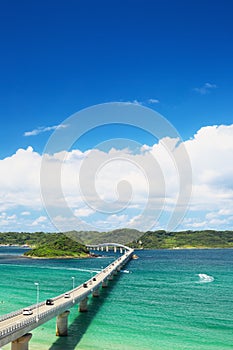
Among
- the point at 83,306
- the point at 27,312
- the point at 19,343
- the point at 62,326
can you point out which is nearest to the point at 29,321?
the point at 19,343

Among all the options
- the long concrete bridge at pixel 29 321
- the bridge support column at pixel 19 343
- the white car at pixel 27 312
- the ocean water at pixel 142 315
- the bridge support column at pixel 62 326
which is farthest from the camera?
the bridge support column at pixel 62 326

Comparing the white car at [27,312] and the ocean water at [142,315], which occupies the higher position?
the white car at [27,312]

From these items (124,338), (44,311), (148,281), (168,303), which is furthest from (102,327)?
(148,281)

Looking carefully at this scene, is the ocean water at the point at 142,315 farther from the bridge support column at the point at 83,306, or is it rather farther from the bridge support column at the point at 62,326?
the bridge support column at the point at 83,306

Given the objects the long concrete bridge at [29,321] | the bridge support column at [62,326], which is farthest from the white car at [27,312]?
the bridge support column at [62,326]

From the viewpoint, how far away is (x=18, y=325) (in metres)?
37.2

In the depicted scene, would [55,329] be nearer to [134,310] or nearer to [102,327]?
[102,327]

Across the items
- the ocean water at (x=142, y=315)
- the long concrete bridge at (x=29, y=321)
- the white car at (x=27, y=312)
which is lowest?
the ocean water at (x=142, y=315)

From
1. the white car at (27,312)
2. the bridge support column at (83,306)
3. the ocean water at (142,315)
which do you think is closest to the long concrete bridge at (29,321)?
the white car at (27,312)

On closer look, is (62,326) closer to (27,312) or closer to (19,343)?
(27,312)

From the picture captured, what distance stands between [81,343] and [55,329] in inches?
270

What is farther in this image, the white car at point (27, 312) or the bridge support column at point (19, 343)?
the white car at point (27, 312)

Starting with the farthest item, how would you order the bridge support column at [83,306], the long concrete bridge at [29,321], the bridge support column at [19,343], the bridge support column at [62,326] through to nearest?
1. the bridge support column at [83,306]
2. the bridge support column at [62,326]
3. the bridge support column at [19,343]
4. the long concrete bridge at [29,321]

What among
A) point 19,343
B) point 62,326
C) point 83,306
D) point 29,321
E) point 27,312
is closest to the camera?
point 19,343
